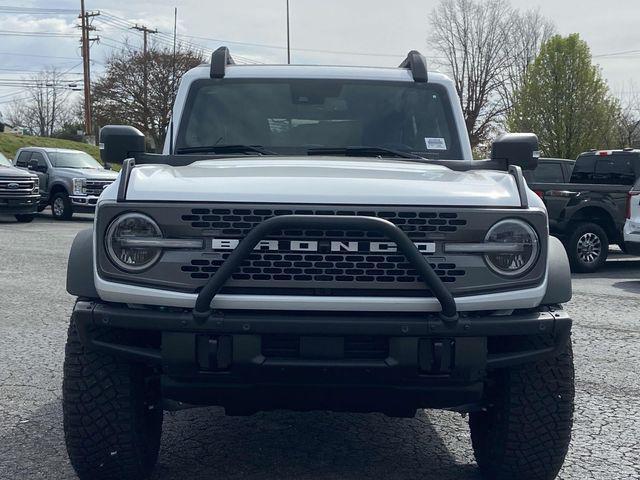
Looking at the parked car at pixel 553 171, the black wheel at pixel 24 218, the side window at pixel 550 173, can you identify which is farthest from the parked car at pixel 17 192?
the side window at pixel 550 173

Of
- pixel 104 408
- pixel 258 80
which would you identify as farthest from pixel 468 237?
pixel 258 80

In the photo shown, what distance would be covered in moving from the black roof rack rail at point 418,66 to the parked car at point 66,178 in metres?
16.4

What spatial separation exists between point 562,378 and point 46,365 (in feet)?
12.5

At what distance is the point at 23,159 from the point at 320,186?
69.6 ft

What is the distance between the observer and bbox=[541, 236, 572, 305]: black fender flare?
11.5 ft

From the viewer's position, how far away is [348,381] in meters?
3.37

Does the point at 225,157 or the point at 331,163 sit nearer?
the point at 331,163

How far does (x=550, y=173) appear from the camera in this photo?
1527 centimetres

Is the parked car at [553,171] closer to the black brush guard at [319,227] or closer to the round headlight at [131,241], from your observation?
the black brush guard at [319,227]

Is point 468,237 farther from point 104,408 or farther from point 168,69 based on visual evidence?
point 168,69

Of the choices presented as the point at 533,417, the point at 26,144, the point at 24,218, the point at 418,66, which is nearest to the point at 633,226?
the point at 418,66

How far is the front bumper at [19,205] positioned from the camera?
20.2 meters

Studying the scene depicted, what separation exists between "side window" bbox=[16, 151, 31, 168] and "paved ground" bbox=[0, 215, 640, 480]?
16.9m

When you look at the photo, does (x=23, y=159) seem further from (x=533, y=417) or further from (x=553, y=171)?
(x=533, y=417)
